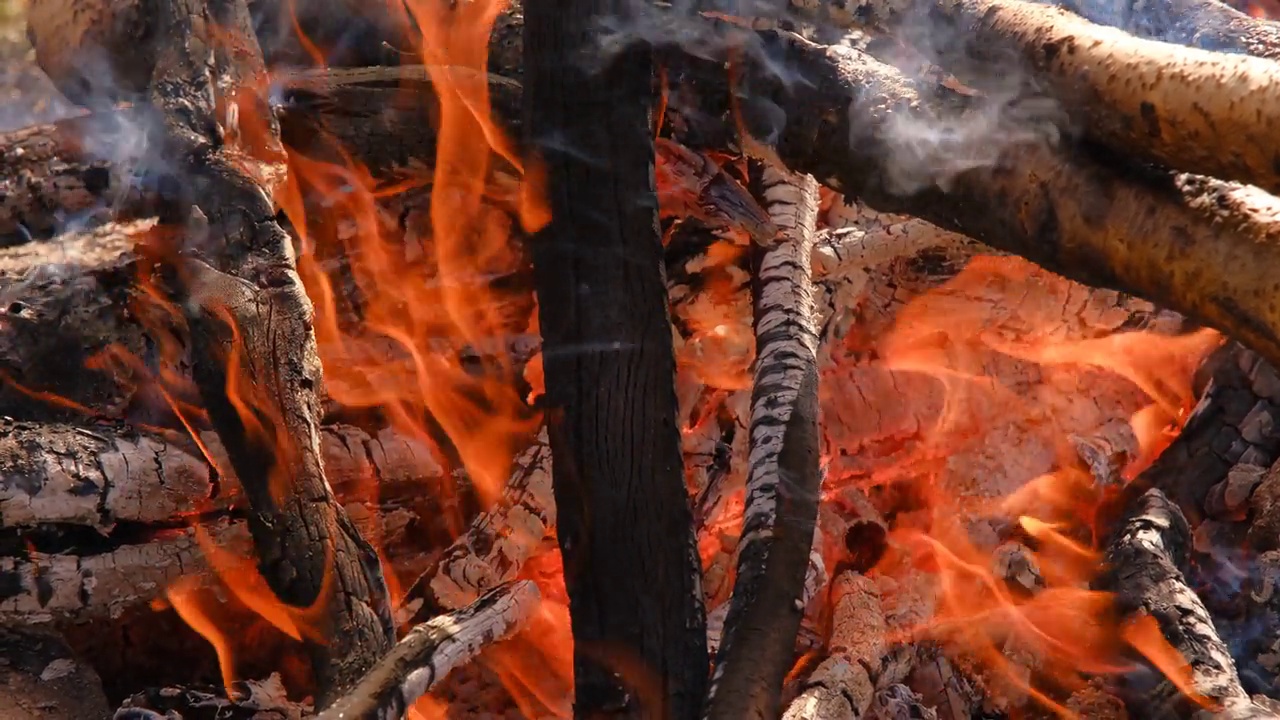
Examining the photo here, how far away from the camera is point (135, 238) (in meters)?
2.62

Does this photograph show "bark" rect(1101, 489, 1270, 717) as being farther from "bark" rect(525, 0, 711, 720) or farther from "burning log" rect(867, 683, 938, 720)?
"bark" rect(525, 0, 711, 720)

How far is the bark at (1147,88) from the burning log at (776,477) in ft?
2.89

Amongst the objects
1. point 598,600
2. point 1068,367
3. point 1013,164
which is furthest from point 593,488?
point 1068,367

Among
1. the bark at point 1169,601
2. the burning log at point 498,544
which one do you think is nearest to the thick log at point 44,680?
the burning log at point 498,544

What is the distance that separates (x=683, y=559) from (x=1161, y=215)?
1.17m

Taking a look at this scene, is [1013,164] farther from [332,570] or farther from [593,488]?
[332,570]

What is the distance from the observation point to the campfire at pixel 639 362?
193cm

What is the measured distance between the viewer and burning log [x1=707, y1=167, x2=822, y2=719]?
79.3 inches

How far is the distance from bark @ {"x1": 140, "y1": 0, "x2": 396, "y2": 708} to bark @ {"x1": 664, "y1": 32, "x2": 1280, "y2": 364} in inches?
45.5

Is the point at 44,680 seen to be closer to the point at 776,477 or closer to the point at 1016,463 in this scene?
the point at 776,477

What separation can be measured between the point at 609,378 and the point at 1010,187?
92 cm

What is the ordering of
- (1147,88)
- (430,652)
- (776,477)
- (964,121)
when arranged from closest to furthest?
(1147,88) → (964,121) → (430,652) → (776,477)

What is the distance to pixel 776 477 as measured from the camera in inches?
90.7

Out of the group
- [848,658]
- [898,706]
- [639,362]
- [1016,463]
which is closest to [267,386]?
[639,362]
